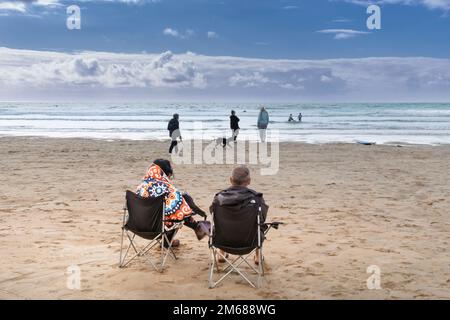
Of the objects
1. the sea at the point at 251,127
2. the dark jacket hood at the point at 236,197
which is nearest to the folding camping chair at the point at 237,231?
the dark jacket hood at the point at 236,197

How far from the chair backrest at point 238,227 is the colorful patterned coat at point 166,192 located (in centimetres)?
80

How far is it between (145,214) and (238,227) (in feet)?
3.54

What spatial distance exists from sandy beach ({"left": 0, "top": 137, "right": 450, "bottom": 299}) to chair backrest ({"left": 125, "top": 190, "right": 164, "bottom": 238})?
0.45 metres

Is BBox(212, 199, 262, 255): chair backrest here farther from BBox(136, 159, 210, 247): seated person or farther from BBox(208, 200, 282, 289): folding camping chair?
BBox(136, 159, 210, 247): seated person

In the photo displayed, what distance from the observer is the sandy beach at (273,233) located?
196 inches

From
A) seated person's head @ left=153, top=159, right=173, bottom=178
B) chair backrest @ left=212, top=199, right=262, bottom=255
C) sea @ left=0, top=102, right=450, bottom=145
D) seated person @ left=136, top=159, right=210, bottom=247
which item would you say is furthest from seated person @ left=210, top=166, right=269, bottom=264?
sea @ left=0, top=102, right=450, bottom=145

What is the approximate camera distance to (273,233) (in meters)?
7.12

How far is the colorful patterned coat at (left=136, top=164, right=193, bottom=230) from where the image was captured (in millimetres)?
5688

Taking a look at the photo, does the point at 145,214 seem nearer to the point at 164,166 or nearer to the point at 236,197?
the point at 164,166

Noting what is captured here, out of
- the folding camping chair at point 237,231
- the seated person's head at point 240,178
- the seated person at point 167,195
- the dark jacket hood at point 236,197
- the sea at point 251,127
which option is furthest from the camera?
the sea at point 251,127

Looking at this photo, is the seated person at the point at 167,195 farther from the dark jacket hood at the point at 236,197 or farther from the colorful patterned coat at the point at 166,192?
the dark jacket hood at the point at 236,197

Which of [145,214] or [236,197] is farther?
[145,214]

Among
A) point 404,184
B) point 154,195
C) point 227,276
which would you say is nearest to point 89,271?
point 154,195

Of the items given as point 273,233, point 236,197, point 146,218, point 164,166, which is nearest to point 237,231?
point 236,197
